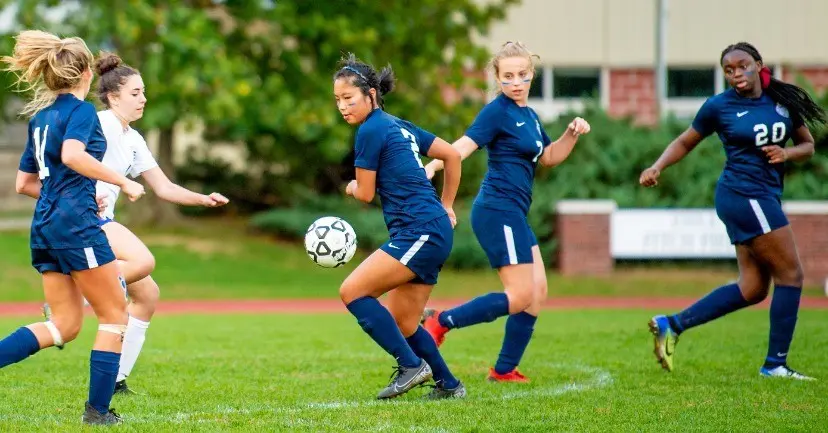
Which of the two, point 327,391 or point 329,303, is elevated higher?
point 327,391

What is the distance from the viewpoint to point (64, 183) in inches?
230

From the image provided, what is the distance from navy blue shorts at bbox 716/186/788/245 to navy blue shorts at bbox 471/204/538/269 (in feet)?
4.83

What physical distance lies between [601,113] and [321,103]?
17.1 ft

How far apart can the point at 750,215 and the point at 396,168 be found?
265 centimetres

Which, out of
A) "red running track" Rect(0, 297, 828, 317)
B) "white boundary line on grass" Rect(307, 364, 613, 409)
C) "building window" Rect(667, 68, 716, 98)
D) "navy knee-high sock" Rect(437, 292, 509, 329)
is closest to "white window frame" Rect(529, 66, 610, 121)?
"building window" Rect(667, 68, 716, 98)

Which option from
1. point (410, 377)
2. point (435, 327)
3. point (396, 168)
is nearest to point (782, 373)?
point (435, 327)

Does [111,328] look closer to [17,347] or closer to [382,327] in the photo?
[17,347]

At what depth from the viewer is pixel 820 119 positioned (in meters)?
8.05

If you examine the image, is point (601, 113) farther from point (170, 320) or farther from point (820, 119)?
point (820, 119)

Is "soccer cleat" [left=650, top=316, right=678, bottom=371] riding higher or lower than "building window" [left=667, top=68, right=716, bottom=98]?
lower

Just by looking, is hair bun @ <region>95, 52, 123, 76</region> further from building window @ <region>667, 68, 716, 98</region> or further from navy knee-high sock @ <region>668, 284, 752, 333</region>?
building window @ <region>667, 68, 716, 98</region>

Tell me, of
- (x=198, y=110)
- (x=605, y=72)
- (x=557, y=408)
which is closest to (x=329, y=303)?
(x=198, y=110)

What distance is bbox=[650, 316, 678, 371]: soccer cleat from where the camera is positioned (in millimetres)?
8234

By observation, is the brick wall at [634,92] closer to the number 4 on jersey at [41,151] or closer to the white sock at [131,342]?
the white sock at [131,342]
